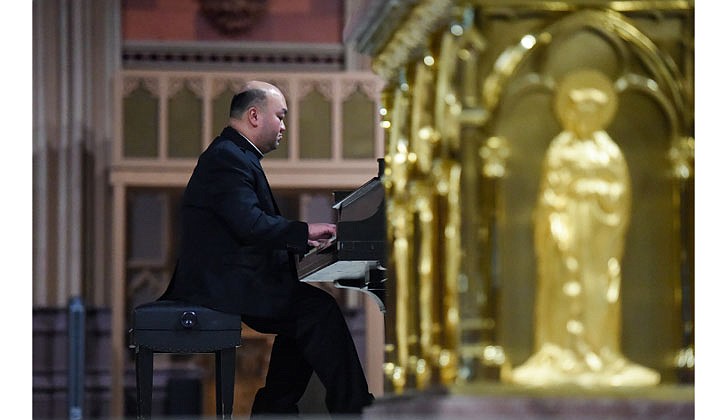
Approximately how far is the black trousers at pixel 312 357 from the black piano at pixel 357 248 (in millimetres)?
181

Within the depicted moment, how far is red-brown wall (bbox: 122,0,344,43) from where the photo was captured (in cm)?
1042

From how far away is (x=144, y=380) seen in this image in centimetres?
559

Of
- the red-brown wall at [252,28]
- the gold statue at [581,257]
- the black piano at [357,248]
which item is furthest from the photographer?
the red-brown wall at [252,28]

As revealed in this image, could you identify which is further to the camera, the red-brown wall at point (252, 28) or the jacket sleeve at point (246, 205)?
the red-brown wall at point (252, 28)

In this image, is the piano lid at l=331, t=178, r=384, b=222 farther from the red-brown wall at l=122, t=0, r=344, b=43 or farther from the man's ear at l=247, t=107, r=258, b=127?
the red-brown wall at l=122, t=0, r=344, b=43

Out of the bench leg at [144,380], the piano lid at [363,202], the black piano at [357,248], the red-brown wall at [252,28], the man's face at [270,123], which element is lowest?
the bench leg at [144,380]

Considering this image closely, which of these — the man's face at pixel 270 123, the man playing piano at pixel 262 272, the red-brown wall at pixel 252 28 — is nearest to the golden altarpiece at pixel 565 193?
the man playing piano at pixel 262 272

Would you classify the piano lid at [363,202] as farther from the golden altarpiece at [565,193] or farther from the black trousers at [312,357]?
the golden altarpiece at [565,193]

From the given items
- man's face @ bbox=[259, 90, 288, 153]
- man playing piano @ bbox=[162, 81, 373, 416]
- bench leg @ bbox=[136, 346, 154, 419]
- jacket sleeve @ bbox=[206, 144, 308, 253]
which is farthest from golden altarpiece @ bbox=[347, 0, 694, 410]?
man's face @ bbox=[259, 90, 288, 153]

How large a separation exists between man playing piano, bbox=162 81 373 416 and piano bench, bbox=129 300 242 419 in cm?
7

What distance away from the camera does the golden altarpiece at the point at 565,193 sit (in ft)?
8.20

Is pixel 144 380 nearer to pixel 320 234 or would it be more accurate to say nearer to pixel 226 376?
pixel 226 376

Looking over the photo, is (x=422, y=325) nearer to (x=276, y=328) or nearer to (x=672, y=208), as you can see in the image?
(x=672, y=208)

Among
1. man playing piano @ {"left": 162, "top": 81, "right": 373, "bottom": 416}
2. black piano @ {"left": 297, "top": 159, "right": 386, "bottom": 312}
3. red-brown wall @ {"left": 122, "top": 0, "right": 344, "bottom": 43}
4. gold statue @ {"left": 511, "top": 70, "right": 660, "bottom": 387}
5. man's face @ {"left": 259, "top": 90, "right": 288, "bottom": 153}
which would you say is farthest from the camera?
red-brown wall @ {"left": 122, "top": 0, "right": 344, "bottom": 43}
